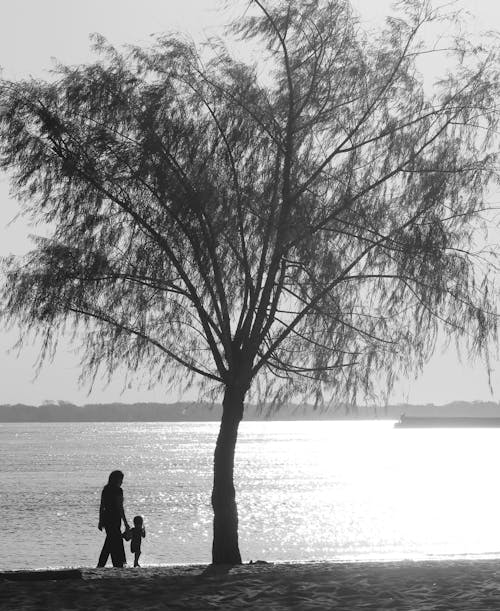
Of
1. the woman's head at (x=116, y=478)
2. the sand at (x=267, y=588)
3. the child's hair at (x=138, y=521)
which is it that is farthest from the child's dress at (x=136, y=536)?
the sand at (x=267, y=588)

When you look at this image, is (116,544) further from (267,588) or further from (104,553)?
(267,588)

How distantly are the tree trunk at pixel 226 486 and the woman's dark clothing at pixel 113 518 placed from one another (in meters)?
1.62

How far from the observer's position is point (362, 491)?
90.6 meters

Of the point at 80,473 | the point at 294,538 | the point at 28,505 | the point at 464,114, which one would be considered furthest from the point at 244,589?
the point at 80,473

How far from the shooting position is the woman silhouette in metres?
17.5

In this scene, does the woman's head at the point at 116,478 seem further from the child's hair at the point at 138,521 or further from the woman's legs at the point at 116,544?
the child's hair at the point at 138,521

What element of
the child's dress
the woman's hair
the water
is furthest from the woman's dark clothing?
the water

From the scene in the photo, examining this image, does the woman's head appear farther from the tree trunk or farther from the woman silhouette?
the tree trunk

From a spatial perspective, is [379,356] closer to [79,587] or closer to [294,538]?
[79,587]

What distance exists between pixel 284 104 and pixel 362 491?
251ft

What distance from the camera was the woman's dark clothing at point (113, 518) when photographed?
17.6 meters

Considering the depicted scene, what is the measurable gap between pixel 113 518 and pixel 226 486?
6.67ft

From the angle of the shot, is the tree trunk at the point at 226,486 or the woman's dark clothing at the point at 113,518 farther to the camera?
the woman's dark clothing at the point at 113,518

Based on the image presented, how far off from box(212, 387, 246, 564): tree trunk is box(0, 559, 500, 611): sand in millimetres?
2028
